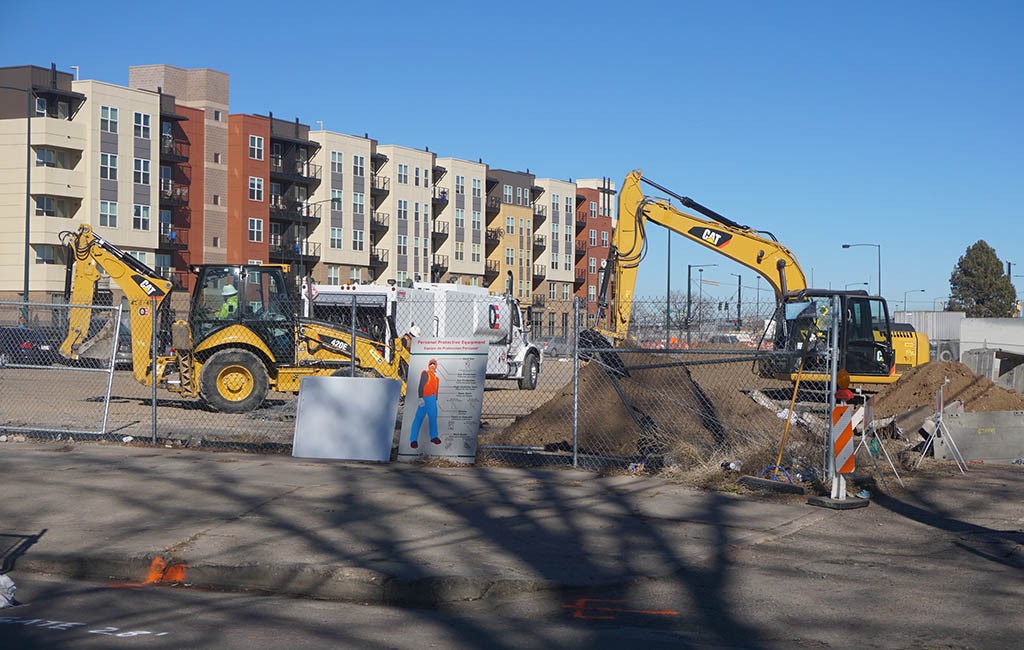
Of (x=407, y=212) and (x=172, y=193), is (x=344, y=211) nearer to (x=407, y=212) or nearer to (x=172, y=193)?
(x=407, y=212)

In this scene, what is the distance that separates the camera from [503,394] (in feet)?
91.9

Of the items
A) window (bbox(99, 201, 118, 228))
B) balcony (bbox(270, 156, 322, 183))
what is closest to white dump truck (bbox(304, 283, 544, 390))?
window (bbox(99, 201, 118, 228))

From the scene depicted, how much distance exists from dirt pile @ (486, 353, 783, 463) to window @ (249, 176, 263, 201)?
2344 inches

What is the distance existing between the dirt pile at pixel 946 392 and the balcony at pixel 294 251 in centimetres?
6099

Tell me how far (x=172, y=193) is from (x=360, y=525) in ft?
202

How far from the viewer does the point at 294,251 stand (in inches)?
2992

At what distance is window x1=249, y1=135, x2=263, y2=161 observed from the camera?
237ft

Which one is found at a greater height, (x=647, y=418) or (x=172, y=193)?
(x=172, y=193)

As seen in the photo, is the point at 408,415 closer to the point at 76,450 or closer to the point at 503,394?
the point at 76,450

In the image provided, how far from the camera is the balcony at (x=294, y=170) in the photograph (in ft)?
247

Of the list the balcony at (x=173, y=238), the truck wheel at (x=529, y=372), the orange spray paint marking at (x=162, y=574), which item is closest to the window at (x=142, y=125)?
the balcony at (x=173, y=238)

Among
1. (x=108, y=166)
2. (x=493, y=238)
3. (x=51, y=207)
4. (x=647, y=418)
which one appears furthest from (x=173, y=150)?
(x=647, y=418)

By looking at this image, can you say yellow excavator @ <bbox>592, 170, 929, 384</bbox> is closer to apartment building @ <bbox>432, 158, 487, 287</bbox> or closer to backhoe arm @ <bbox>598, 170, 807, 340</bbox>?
backhoe arm @ <bbox>598, 170, 807, 340</bbox>

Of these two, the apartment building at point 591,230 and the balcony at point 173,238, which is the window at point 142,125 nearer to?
the balcony at point 173,238
